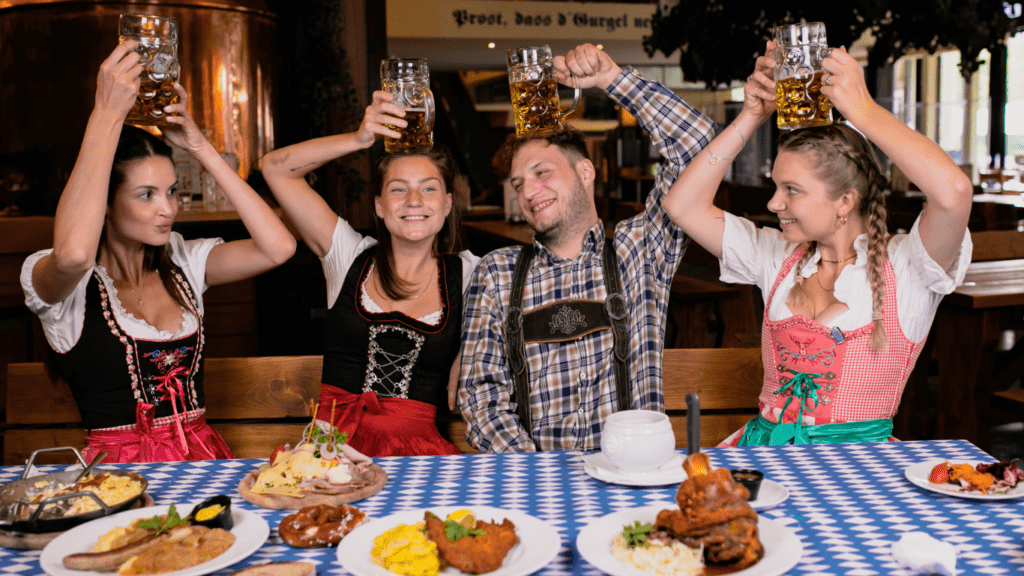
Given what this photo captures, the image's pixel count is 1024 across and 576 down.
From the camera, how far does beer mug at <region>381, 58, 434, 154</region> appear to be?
1.85m

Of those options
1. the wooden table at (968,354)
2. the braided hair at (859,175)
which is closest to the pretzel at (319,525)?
the braided hair at (859,175)

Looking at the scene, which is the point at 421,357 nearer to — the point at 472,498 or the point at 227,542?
the point at 472,498

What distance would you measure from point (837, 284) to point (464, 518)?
3.79ft

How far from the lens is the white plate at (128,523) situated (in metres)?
1.15

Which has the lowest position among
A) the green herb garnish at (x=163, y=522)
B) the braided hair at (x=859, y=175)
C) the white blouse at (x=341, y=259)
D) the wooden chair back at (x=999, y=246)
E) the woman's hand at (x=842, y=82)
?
the green herb garnish at (x=163, y=522)

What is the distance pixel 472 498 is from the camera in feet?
4.77

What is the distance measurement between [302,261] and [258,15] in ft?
6.69

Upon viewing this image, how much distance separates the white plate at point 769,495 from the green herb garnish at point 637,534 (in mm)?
242

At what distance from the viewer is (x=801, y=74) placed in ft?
5.60

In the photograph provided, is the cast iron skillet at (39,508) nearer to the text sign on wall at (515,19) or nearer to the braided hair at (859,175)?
the braided hair at (859,175)

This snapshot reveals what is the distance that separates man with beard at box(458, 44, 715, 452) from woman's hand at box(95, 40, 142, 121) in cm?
91

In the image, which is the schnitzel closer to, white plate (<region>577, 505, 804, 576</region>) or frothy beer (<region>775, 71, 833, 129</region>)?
white plate (<region>577, 505, 804, 576</region>)

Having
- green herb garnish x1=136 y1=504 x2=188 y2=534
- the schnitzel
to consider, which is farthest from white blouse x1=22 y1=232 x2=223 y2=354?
the schnitzel

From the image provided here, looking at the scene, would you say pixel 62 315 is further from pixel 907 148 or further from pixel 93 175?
pixel 907 148
